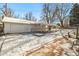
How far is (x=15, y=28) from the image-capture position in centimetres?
215

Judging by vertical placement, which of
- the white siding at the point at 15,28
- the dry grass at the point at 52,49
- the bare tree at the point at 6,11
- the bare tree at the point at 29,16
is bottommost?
the dry grass at the point at 52,49

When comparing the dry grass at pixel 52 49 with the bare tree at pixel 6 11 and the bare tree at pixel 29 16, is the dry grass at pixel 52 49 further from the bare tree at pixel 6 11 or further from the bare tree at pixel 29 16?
the bare tree at pixel 6 11

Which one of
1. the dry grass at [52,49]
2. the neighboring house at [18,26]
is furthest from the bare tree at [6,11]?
the dry grass at [52,49]

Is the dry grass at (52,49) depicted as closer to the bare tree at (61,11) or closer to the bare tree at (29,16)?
the bare tree at (61,11)

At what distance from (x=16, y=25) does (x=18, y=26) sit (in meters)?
0.03

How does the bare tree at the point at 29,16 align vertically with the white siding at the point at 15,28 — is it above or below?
above

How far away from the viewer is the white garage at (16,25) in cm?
213

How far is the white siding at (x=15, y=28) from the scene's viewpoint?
2.13 metres

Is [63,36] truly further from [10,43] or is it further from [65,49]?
[10,43]

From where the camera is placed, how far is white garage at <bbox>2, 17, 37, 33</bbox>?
213cm

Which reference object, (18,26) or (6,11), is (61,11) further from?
(6,11)

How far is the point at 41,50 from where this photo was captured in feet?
7.05

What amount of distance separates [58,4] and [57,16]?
149 millimetres

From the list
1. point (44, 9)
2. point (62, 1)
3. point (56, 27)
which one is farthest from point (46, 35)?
point (62, 1)
